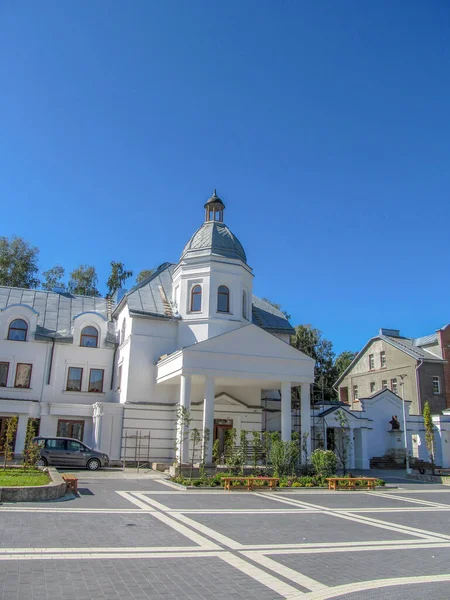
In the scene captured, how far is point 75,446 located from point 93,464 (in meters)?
1.21

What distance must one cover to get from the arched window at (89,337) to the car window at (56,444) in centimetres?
818

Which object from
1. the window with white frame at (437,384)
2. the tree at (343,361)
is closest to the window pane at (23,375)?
the window with white frame at (437,384)

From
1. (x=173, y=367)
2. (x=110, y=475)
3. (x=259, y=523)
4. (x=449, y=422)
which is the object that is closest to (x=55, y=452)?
(x=110, y=475)

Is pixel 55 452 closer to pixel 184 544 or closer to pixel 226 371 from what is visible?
pixel 226 371

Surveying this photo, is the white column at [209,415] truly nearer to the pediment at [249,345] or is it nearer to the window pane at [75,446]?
the pediment at [249,345]

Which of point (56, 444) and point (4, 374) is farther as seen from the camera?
point (4, 374)

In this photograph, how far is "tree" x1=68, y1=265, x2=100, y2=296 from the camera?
161ft

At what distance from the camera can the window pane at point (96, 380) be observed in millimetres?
31172

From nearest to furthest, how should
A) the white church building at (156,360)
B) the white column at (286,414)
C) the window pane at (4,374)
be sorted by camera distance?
the white column at (286,414), the white church building at (156,360), the window pane at (4,374)

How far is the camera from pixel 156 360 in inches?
1142

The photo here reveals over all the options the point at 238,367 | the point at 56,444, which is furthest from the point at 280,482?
the point at 56,444

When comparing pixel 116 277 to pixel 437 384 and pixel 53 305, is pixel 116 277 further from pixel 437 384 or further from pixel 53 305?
pixel 437 384

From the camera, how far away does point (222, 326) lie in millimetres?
29078

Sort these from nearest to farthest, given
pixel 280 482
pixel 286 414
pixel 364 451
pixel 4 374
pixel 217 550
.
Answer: pixel 217 550 → pixel 280 482 → pixel 286 414 → pixel 4 374 → pixel 364 451
